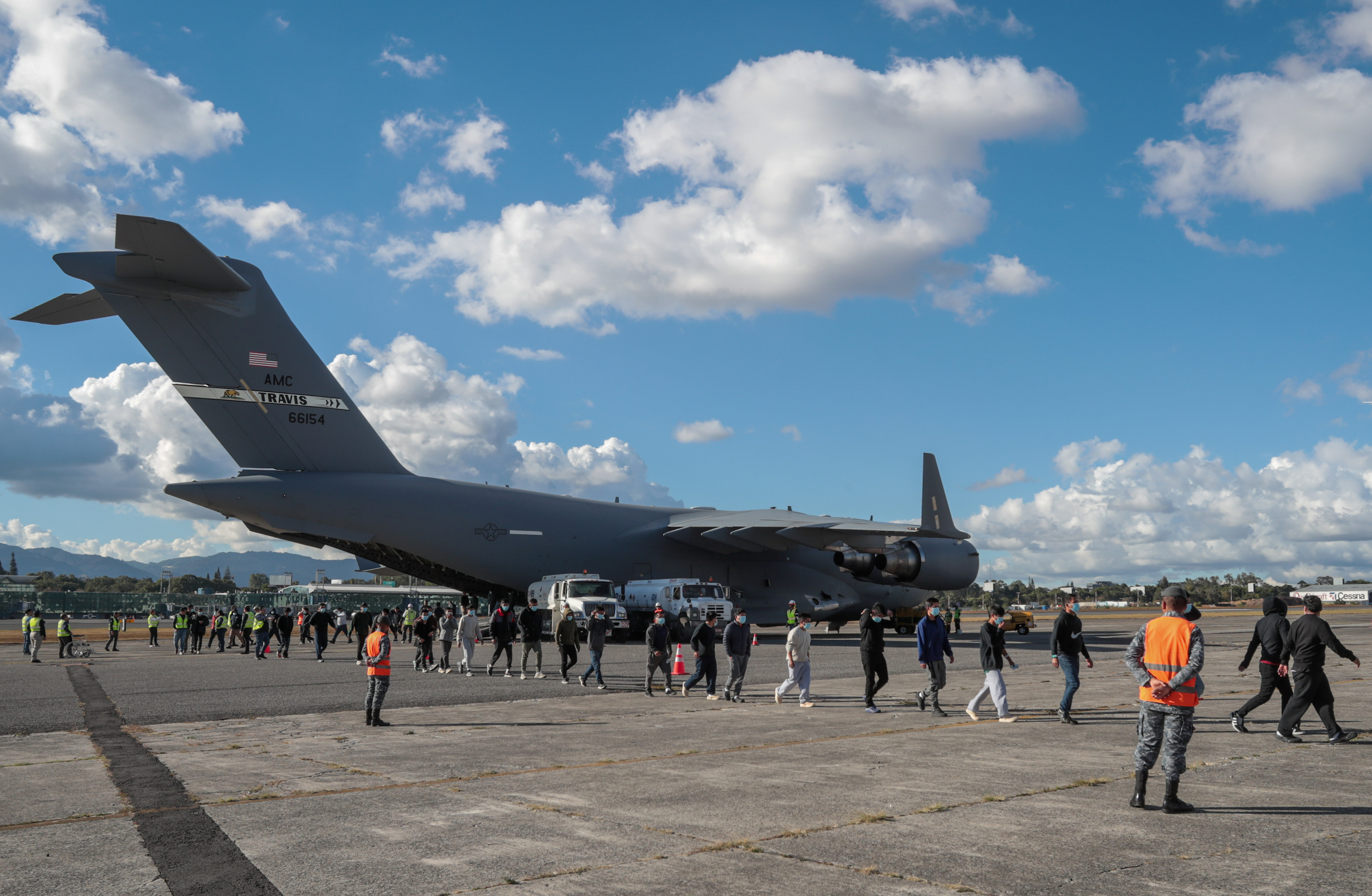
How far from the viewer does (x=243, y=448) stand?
2897 cm

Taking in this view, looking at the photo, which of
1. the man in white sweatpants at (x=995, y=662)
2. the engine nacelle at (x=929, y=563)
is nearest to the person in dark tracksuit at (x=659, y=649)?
the man in white sweatpants at (x=995, y=662)

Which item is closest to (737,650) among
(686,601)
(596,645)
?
(596,645)

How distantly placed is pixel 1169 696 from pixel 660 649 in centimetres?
1060

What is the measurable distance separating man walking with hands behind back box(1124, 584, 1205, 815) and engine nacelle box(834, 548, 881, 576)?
31.1 metres

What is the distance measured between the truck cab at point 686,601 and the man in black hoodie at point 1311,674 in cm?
1959

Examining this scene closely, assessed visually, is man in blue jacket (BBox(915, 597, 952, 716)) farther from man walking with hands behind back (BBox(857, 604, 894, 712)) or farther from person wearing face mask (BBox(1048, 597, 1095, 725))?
person wearing face mask (BBox(1048, 597, 1095, 725))

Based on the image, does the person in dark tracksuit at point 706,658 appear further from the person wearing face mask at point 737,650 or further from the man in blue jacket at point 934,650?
the man in blue jacket at point 934,650

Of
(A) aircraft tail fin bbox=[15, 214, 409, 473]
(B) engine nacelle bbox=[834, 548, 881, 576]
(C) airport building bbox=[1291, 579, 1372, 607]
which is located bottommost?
(C) airport building bbox=[1291, 579, 1372, 607]

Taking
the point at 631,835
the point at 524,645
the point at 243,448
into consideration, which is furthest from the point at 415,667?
the point at 631,835

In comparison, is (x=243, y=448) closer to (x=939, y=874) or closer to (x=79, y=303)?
(x=79, y=303)

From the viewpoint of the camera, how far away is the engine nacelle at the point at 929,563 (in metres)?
37.3

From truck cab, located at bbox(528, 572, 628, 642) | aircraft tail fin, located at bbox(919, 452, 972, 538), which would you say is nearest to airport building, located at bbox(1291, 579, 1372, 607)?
aircraft tail fin, located at bbox(919, 452, 972, 538)

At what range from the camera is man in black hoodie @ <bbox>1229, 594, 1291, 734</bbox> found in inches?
420

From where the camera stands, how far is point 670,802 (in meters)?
7.56
